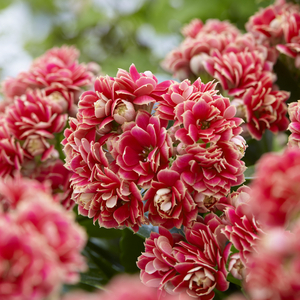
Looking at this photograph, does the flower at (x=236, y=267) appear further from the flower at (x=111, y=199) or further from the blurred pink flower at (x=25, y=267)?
the blurred pink flower at (x=25, y=267)

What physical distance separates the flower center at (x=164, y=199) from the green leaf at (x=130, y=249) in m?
0.15

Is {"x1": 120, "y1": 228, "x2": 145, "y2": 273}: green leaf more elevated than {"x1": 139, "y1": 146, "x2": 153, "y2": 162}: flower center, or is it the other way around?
{"x1": 139, "y1": 146, "x2": 153, "y2": 162}: flower center

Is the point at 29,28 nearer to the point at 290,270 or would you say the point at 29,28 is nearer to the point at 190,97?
the point at 190,97

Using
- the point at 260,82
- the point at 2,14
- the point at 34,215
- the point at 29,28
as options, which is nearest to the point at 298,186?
the point at 34,215

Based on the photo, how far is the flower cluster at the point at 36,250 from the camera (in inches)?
6.3

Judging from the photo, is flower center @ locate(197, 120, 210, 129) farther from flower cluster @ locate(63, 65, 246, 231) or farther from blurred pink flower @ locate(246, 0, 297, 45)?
blurred pink flower @ locate(246, 0, 297, 45)

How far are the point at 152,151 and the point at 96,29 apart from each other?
3.62 ft

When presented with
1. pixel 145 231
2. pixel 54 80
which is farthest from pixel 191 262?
pixel 54 80

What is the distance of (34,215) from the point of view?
0.18 meters

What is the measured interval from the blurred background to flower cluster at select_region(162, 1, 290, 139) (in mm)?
416

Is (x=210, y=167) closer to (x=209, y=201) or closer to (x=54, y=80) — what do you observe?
(x=209, y=201)

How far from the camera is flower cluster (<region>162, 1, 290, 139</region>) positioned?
1.51 ft

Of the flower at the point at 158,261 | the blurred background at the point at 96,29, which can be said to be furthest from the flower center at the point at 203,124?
the blurred background at the point at 96,29

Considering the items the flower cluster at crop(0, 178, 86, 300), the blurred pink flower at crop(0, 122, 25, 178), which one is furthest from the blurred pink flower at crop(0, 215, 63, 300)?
the blurred pink flower at crop(0, 122, 25, 178)
